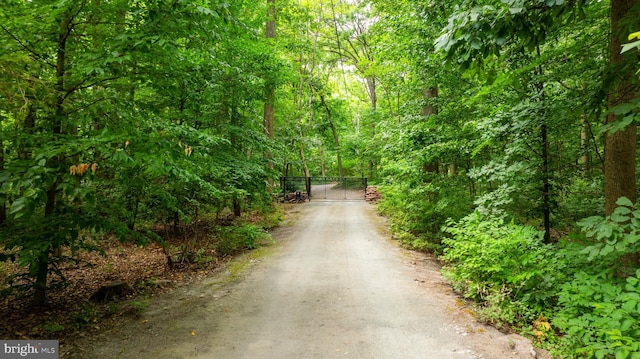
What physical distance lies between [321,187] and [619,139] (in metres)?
25.0

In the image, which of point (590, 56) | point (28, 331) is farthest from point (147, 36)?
point (590, 56)

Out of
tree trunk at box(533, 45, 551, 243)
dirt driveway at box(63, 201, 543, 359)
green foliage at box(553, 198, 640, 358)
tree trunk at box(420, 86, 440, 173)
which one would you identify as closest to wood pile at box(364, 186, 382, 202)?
tree trunk at box(420, 86, 440, 173)

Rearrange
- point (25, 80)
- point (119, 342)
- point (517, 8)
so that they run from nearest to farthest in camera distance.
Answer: point (517, 8) → point (25, 80) → point (119, 342)

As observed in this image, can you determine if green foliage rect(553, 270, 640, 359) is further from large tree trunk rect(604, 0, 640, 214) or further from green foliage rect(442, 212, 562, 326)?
large tree trunk rect(604, 0, 640, 214)

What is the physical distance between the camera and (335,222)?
12.6 meters

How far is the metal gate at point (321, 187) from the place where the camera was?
2002 centimetres

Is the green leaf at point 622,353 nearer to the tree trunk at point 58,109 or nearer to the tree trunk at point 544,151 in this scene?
the tree trunk at point 544,151

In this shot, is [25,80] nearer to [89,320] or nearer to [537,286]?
[89,320]

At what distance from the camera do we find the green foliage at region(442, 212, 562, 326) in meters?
4.16

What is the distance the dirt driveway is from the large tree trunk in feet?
7.27

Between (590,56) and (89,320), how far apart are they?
8.30m

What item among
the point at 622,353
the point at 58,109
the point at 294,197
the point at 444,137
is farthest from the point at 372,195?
the point at 58,109

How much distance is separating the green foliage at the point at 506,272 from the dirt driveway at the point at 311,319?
0.35 metres

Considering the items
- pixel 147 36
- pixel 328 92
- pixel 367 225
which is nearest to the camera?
pixel 147 36
